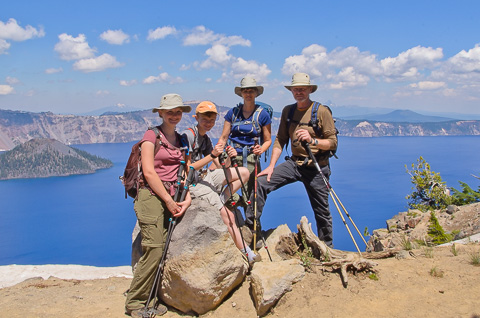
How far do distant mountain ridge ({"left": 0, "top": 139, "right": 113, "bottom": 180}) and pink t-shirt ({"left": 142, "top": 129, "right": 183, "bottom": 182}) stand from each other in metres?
116

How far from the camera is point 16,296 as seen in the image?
18.5 feet

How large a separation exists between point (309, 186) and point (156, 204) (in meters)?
2.29

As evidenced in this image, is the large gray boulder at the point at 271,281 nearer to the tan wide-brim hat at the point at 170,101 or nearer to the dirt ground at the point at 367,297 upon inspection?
the dirt ground at the point at 367,297

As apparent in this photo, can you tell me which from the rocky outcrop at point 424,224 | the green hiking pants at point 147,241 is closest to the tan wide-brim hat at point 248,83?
the green hiking pants at point 147,241

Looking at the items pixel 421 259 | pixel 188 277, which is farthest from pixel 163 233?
pixel 421 259

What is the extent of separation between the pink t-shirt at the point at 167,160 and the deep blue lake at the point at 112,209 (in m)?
23.1

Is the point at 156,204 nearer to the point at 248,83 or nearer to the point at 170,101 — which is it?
the point at 170,101

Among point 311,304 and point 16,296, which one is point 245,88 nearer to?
point 311,304

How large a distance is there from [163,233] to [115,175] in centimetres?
9586

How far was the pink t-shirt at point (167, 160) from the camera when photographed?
4555 mm

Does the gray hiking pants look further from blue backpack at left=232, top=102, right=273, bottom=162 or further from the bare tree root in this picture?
blue backpack at left=232, top=102, right=273, bottom=162

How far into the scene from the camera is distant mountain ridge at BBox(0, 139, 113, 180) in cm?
11662

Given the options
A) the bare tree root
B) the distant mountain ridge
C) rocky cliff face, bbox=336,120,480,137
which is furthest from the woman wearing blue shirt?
rocky cliff face, bbox=336,120,480,137

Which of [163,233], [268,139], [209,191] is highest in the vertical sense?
[268,139]
